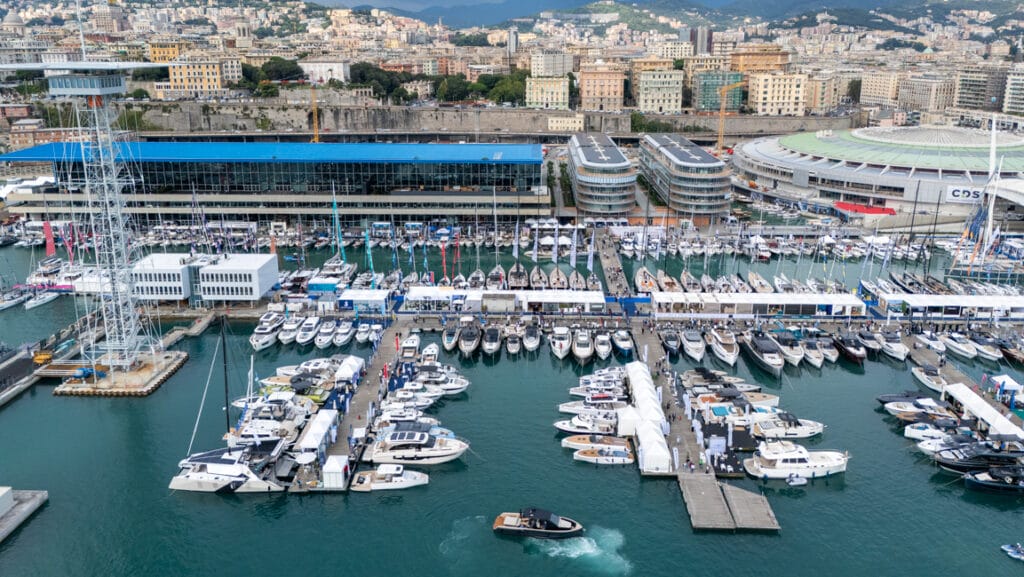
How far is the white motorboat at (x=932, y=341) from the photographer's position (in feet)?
125

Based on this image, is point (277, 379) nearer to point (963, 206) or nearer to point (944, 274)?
point (944, 274)

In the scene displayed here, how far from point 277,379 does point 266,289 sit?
11.5 metres

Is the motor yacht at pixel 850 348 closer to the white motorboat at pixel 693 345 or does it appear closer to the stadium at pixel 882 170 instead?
the white motorboat at pixel 693 345

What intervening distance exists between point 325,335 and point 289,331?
80.5 inches

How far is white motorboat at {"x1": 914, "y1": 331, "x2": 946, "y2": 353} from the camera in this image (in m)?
38.2

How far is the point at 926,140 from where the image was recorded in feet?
236

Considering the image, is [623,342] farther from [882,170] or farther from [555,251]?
[882,170]

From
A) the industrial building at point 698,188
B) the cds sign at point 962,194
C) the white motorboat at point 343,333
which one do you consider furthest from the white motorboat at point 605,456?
the cds sign at point 962,194

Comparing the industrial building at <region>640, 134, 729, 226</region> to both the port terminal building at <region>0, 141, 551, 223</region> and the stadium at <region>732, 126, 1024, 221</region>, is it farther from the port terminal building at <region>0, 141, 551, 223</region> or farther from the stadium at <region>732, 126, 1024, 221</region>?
the port terminal building at <region>0, 141, 551, 223</region>

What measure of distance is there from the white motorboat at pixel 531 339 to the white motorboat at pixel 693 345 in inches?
288

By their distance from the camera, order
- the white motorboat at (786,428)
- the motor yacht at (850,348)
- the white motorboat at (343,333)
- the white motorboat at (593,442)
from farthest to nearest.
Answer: the white motorboat at (343,333)
the motor yacht at (850,348)
the white motorboat at (786,428)
the white motorboat at (593,442)

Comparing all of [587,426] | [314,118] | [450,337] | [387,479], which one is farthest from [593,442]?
[314,118]

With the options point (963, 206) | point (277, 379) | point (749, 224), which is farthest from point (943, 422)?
point (963, 206)

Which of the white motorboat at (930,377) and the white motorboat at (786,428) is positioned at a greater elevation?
the white motorboat at (930,377)
